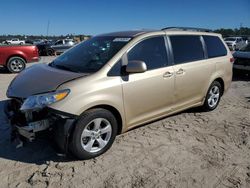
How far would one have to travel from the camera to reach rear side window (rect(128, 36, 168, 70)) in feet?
14.0

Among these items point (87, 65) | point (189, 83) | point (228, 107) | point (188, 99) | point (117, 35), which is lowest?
point (228, 107)

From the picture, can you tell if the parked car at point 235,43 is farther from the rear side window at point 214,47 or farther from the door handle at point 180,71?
the door handle at point 180,71

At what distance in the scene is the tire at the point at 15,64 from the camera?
12055mm

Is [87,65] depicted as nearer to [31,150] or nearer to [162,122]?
[31,150]

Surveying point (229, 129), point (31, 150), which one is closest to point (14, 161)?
point (31, 150)

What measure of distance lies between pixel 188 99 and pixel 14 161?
319 cm

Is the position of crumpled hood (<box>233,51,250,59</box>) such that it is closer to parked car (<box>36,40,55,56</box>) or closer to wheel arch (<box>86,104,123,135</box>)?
wheel arch (<box>86,104,123,135</box>)

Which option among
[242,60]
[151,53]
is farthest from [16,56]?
[242,60]

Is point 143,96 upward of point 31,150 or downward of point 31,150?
upward

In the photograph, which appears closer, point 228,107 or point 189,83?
point 189,83

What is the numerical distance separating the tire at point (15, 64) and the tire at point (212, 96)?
906 centimetres

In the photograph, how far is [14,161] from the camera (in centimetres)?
381

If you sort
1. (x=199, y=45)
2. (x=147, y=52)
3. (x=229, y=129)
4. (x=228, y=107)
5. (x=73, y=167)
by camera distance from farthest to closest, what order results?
(x=228, y=107), (x=199, y=45), (x=229, y=129), (x=147, y=52), (x=73, y=167)

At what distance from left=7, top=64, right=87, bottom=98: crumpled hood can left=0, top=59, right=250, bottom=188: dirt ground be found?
36.0 inches
